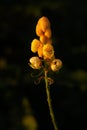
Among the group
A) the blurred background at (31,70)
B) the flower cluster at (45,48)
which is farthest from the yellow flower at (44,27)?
the blurred background at (31,70)

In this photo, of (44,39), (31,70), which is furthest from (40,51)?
(31,70)

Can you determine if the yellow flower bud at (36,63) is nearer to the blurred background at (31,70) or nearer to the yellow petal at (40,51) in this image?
the yellow petal at (40,51)

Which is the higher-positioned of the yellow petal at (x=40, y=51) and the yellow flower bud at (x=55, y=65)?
the yellow petal at (x=40, y=51)

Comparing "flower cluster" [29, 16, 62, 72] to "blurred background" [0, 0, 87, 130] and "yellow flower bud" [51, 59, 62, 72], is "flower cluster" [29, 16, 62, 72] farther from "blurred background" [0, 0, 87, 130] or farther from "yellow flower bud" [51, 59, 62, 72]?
"blurred background" [0, 0, 87, 130]

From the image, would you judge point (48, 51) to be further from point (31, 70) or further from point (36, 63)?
point (31, 70)

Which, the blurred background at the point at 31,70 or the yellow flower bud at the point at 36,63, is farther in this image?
the blurred background at the point at 31,70

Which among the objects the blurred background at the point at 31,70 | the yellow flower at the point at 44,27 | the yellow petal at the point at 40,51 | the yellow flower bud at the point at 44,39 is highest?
the blurred background at the point at 31,70

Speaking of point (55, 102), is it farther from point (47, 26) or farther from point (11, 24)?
point (47, 26)
